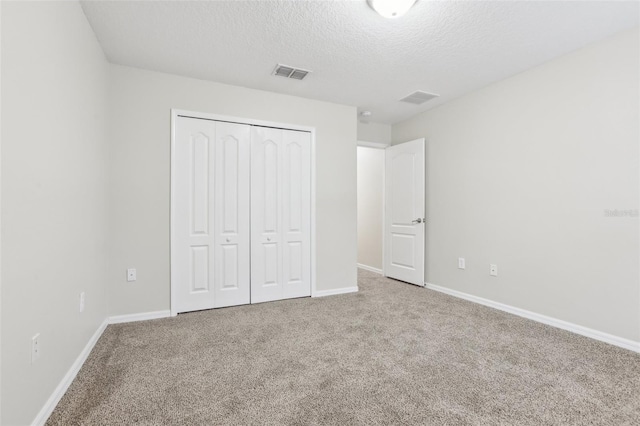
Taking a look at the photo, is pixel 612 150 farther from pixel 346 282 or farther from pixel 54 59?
pixel 54 59

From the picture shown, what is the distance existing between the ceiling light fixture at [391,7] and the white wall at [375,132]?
258 centimetres

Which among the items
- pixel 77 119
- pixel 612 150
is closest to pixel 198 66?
pixel 77 119

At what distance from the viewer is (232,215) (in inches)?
130

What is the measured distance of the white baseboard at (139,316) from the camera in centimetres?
281

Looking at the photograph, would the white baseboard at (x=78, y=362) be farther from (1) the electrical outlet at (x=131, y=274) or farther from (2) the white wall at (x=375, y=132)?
(2) the white wall at (x=375, y=132)

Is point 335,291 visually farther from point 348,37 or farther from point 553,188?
point 348,37

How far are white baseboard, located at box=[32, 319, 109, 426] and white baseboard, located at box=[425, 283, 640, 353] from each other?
12.1 ft

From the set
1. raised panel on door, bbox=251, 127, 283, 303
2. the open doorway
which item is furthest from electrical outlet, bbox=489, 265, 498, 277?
raised panel on door, bbox=251, 127, 283, 303

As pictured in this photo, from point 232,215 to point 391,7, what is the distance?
239 cm

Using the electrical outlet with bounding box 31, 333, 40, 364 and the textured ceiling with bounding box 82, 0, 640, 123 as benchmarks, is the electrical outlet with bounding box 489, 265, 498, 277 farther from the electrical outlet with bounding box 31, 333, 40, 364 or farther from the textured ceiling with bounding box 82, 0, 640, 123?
the electrical outlet with bounding box 31, 333, 40, 364

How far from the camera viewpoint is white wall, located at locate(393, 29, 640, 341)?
92.5 inches

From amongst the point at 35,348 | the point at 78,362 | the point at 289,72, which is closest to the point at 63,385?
the point at 78,362

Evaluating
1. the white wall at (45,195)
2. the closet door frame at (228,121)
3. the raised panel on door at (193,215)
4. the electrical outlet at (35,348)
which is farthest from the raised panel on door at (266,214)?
the electrical outlet at (35,348)

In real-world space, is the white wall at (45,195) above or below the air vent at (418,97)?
below
